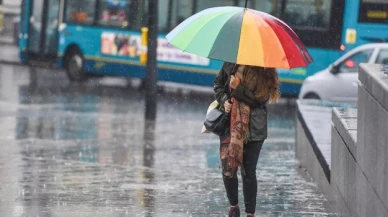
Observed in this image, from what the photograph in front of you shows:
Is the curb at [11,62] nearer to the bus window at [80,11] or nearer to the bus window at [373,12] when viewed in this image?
the bus window at [80,11]

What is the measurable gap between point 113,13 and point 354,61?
9810mm

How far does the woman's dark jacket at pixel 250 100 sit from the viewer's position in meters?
7.90

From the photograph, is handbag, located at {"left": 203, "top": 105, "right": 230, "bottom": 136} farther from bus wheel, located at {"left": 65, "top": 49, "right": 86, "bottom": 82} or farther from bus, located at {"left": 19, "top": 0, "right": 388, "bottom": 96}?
bus wheel, located at {"left": 65, "top": 49, "right": 86, "bottom": 82}

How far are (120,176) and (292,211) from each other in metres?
2.90

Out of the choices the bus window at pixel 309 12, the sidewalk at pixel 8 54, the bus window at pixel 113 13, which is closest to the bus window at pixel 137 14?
the bus window at pixel 113 13

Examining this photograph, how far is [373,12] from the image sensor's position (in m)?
23.7

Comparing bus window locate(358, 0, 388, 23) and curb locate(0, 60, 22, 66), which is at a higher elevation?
bus window locate(358, 0, 388, 23)

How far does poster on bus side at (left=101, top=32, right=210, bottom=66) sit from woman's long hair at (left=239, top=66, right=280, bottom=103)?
17.6 meters

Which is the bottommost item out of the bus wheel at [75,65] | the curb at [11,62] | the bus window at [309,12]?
the curb at [11,62]

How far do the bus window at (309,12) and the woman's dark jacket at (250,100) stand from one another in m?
16.6

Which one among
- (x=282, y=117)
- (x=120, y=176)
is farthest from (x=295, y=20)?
(x=120, y=176)

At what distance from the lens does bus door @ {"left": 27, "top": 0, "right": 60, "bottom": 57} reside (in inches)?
1221

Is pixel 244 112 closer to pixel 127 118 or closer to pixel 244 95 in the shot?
pixel 244 95

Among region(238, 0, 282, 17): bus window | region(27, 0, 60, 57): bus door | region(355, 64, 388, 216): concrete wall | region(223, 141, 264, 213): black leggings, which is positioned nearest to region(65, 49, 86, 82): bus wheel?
region(27, 0, 60, 57): bus door
